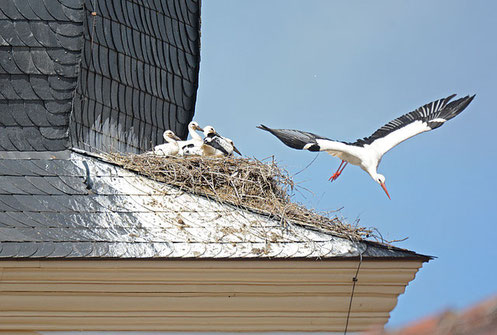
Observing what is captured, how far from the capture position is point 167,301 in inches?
202

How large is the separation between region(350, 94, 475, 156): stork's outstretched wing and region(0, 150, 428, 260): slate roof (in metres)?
3.69

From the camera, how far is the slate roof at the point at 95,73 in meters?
6.38

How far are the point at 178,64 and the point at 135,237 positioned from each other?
4649 mm

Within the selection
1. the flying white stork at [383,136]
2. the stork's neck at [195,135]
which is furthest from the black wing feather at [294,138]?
the stork's neck at [195,135]

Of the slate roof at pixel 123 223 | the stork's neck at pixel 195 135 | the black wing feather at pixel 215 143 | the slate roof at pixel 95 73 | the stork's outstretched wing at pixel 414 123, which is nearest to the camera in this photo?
the slate roof at pixel 123 223

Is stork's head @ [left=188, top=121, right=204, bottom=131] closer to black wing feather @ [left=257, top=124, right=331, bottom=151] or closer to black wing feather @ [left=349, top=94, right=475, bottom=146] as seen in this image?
black wing feather @ [left=257, top=124, right=331, bottom=151]

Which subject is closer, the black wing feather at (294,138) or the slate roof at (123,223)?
the slate roof at (123,223)

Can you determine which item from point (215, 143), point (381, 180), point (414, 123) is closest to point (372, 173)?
point (381, 180)

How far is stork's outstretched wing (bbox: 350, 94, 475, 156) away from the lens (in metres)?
8.97

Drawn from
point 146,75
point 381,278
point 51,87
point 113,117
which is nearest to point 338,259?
point 381,278

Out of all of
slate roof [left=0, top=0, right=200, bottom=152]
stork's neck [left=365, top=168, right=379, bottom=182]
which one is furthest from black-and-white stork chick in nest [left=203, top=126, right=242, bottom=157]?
stork's neck [left=365, top=168, right=379, bottom=182]

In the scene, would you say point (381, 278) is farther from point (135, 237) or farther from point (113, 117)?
point (113, 117)

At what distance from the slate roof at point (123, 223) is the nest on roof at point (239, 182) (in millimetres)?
98

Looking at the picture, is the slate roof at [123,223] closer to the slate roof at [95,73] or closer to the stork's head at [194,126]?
the slate roof at [95,73]
